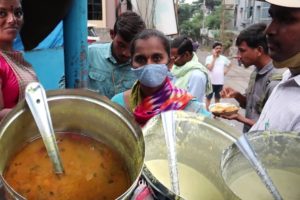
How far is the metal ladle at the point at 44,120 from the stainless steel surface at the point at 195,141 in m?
0.22

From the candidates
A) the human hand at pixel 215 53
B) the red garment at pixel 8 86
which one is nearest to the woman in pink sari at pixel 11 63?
the red garment at pixel 8 86

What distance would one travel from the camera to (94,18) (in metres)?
14.8

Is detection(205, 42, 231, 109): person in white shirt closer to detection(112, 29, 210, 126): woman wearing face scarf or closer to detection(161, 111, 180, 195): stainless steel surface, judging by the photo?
detection(112, 29, 210, 126): woman wearing face scarf

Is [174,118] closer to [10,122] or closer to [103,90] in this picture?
[10,122]

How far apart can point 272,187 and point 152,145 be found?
290 mm

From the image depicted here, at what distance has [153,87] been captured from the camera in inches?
66.9

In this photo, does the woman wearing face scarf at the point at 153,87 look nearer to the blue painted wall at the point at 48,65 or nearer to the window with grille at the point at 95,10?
the blue painted wall at the point at 48,65

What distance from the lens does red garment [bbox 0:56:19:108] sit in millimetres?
1333

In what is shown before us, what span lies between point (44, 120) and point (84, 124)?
0.13 meters

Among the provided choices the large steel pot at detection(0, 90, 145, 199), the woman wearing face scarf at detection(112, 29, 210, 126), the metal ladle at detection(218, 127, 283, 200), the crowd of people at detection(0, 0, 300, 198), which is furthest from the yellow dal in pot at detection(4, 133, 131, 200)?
the woman wearing face scarf at detection(112, 29, 210, 126)

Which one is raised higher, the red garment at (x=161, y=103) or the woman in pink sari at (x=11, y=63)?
the woman in pink sari at (x=11, y=63)

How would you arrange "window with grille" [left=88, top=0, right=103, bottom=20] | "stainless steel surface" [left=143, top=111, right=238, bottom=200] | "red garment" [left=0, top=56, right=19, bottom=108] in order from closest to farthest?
"stainless steel surface" [left=143, top=111, right=238, bottom=200] → "red garment" [left=0, top=56, right=19, bottom=108] → "window with grille" [left=88, top=0, right=103, bottom=20]

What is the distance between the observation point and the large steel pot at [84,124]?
2.21 ft

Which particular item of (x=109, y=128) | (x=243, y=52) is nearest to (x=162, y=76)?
(x=109, y=128)
